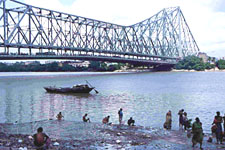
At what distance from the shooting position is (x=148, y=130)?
18.1 m

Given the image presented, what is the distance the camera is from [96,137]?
16094 millimetres

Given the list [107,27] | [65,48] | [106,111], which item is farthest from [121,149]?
[107,27]

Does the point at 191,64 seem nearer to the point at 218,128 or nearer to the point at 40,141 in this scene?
the point at 218,128

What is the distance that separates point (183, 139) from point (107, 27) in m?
112

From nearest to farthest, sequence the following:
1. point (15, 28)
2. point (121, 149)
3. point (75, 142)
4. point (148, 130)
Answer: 1. point (121, 149)
2. point (75, 142)
3. point (148, 130)
4. point (15, 28)

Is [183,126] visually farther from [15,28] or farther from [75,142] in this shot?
[15,28]

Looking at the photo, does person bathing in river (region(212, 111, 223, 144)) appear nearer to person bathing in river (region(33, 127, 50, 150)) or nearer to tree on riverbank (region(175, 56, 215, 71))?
person bathing in river (region(33, 127, 50, 150))

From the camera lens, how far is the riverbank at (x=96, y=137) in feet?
45.3

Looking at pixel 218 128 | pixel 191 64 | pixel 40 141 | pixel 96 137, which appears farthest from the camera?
pixel 191 64

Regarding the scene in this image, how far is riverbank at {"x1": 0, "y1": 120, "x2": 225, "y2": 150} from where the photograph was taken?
544 inches

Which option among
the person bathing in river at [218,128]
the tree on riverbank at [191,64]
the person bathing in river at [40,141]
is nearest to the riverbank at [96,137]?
the person bathing in river at [218,128]

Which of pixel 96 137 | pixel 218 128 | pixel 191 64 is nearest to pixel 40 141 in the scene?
pixel 96 137

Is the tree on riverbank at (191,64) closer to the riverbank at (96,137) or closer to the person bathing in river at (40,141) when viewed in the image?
the riverbank at (96,137)

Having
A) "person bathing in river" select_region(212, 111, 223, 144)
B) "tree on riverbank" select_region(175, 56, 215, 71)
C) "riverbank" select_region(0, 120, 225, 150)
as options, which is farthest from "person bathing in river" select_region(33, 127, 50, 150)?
"tree on riverbank" select_region(175, 56, 215, 71)
